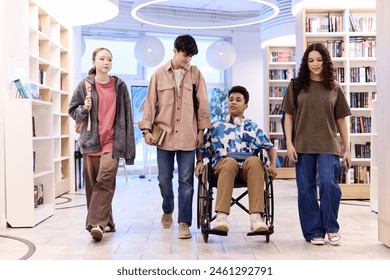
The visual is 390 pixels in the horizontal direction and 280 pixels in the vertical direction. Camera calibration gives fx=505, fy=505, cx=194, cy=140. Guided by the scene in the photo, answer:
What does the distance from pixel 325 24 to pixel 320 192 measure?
139 inches

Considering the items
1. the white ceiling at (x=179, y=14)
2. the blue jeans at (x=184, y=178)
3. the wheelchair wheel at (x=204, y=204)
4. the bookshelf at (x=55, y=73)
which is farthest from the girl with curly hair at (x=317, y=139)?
the white ceiling at (x=179, y=14)

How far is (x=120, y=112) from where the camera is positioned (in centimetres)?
387

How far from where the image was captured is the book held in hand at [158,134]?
3.83 m

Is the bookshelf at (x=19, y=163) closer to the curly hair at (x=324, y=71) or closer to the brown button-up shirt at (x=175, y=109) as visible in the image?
the brown button-up shirt at (x=175, y=109)

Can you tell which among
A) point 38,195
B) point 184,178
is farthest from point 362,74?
point 38,195

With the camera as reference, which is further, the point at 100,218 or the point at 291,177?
the point at 291,177

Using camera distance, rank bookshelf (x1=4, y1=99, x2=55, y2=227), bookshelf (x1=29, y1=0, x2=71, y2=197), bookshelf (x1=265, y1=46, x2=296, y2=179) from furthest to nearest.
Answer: bookshelf (x1=265, y1=46, x2=296, y2=179) → bookshelf (x1=29, y1=0, x2=71, y2=197) → bookshelf (x1=4, y1=99, x2=55, y2=227)

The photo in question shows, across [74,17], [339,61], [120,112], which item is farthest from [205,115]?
[74,17]

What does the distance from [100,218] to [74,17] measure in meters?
4.09

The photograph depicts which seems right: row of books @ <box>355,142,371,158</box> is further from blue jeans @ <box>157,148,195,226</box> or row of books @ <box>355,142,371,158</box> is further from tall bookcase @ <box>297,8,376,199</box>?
blue jeans @ <box>157,148,195,226</box>

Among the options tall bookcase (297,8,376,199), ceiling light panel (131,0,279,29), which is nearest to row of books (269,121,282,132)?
ceiling light panel (131,0,279,29)

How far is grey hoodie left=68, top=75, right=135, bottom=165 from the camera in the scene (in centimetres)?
380

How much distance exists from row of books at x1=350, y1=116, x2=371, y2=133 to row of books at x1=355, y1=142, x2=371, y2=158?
0.63ft
